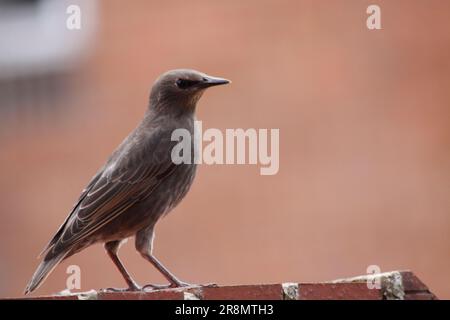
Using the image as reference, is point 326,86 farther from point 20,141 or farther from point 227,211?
point 20,141

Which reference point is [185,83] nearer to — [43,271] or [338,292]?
[43,271]

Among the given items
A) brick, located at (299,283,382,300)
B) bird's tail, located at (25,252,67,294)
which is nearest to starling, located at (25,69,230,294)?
bird's tail, located at (25,252,67,294)

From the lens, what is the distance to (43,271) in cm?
582

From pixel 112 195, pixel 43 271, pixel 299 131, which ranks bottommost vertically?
pixel 43 271

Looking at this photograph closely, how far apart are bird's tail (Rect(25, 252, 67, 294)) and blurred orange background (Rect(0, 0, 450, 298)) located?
7126 millimetres

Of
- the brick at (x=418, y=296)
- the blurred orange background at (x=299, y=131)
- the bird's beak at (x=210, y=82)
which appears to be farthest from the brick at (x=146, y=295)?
the blurred orange background at (x=299, y=131)

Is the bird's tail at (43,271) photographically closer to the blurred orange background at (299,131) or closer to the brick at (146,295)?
the brick at (146,295)

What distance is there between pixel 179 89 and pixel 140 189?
0.72 meters

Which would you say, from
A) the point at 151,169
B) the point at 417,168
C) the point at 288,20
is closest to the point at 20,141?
the point at 288,20

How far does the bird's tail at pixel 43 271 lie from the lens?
572 cm

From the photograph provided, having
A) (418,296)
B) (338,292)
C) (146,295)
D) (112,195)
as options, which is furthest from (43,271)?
(418,296)

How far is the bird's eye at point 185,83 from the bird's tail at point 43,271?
4.29 feet

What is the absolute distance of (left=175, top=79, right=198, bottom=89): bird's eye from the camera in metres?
6.27

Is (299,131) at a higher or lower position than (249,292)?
higher
